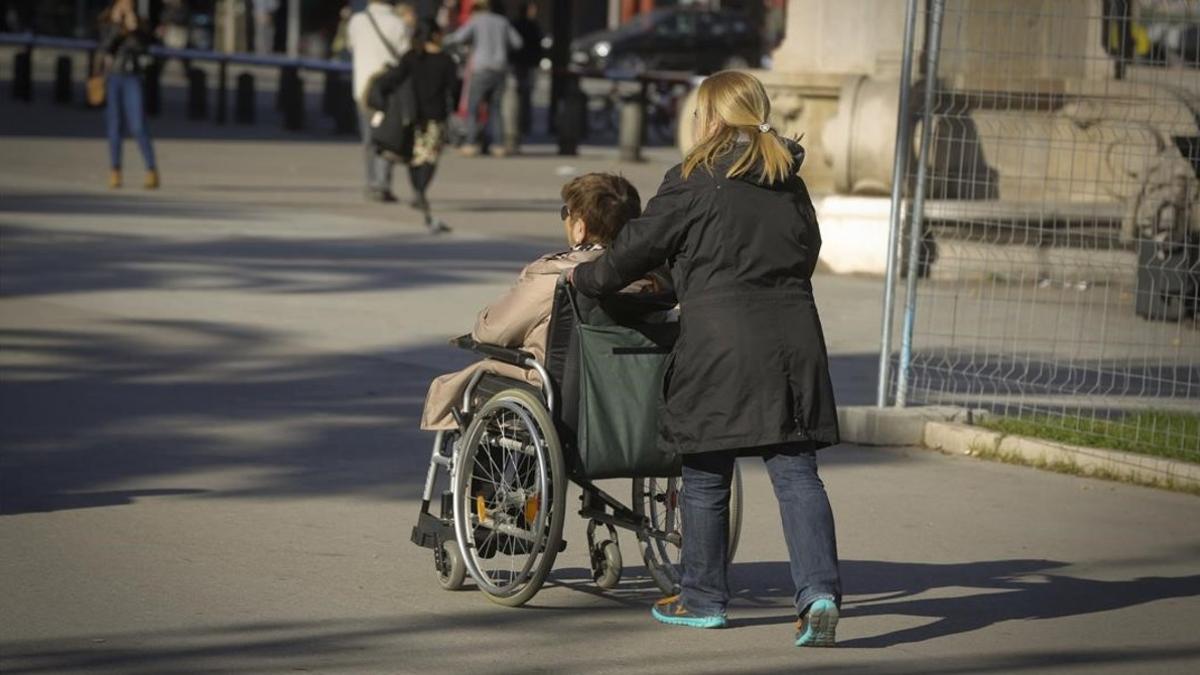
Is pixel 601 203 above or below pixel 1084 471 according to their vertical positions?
above

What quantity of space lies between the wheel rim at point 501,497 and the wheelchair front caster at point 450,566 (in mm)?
66

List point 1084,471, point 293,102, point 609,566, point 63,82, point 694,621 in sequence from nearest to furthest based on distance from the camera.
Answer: point 694,621 < point 609,566 < point 1084,471 < point 293,102 < point 63,82

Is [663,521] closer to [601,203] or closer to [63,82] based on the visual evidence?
[601,203]

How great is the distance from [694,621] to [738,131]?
1.46 meters

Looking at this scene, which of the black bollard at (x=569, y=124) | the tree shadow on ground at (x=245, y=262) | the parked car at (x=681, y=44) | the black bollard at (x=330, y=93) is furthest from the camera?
the parked car at (x=681, y=44)

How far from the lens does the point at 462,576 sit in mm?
6535

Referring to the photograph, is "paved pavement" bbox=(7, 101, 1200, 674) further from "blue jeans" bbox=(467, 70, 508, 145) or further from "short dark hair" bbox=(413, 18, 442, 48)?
"blue jeans" bbox=(467, 70, 508, 145)

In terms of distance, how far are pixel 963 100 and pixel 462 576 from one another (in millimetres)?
6250

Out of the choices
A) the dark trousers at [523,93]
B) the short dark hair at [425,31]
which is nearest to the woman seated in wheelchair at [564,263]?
the short dark hair at [425,31]

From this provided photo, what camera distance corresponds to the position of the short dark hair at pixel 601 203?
6.26 meters

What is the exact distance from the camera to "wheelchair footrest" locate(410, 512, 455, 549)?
6508 mm

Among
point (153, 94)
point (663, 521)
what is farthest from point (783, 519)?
point (153, 94)

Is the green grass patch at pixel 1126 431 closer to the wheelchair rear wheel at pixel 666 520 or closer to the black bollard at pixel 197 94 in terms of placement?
the wheelchair rear wheel at pixel 666 520

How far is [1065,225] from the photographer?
514 inches
